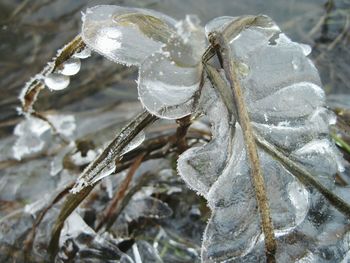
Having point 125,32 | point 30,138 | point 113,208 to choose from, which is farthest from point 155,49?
point 30,138

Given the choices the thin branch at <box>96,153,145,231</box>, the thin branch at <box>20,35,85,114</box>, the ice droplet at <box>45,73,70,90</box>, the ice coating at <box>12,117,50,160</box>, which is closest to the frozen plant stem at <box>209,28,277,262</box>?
the thin branch at <box>20,35,85,114</box>

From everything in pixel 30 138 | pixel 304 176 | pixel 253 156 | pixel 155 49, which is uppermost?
pixel 155 49

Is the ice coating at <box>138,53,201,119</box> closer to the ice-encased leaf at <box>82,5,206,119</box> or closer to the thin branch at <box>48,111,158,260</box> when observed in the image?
the ice-encased leaf at <box>82,5,206,119</box>

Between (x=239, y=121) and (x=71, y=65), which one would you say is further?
(x=71, y=65)

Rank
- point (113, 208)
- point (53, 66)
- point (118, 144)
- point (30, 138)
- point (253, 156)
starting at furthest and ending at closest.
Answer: point (30, 138) < point (113, 208) < point (53, 66) < point (118, 144) < point (253, 156)

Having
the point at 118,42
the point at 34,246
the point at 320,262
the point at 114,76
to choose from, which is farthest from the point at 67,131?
the point at 320,262

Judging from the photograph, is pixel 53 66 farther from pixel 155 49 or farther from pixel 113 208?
pixel 113 208

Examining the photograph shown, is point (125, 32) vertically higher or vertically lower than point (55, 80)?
higher
